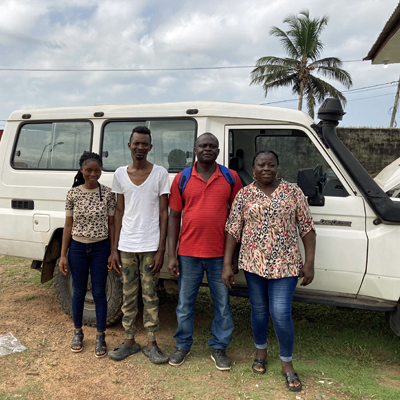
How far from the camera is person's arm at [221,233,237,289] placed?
3109mm

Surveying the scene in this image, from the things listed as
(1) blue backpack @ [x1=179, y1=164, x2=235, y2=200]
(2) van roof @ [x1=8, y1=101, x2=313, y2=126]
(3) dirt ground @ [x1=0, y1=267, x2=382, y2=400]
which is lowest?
(3) dirt ground @ [x1=0, y1=267, x2=382, y2=400]

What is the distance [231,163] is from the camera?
3.96 meters

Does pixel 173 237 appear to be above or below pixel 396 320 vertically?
above

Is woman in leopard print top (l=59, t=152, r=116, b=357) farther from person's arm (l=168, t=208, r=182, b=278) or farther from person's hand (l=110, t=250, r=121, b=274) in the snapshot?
person's arm (l=168, t=208, r=182, b=278)

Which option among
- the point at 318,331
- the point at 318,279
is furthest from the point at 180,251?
the point at 318,331

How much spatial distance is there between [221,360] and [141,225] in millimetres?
1328

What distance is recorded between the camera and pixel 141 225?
10.8ft

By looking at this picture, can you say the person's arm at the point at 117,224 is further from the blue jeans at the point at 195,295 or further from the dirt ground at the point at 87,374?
the dirt ground at the point at 87,374

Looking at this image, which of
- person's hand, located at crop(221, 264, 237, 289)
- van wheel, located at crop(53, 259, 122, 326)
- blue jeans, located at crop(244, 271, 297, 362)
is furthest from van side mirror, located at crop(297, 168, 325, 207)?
van wheel, located at crop(53, 259, 122, 326)

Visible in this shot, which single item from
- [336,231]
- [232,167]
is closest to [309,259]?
[336,231]

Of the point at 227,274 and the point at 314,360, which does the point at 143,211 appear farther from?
the point at 314,360

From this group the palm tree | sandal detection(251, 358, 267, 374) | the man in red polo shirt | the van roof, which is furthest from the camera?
the palm tree

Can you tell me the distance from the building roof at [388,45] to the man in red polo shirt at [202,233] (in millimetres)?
6404

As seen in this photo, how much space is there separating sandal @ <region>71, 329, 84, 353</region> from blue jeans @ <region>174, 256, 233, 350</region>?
93 centimetres
